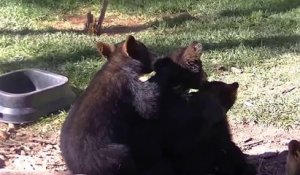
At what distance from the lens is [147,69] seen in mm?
4398

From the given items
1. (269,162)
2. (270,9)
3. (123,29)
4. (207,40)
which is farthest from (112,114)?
(270,9)

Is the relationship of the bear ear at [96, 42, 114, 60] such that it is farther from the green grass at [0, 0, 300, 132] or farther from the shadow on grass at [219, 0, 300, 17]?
the shadow on grass at [219, 0, 300, 17]

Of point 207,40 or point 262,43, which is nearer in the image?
point 262,43

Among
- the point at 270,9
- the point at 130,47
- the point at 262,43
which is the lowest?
the point at 262,43

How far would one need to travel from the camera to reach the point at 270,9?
920 centimetres

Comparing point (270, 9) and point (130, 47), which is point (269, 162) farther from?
point (270, 9)

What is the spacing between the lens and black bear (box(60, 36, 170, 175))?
4.12 metres

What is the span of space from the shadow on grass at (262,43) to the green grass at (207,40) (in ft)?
0.04

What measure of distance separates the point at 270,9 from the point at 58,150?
4.62 metres

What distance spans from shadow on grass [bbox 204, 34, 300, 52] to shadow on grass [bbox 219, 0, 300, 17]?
1238mm

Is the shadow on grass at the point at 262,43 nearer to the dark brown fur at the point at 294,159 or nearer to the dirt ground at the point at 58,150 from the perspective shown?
the dirt ground at the point at 58,150

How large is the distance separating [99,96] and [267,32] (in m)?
4.26

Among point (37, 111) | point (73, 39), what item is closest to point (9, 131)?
point (37, 111)

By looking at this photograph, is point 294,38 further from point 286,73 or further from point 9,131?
point 9,131
